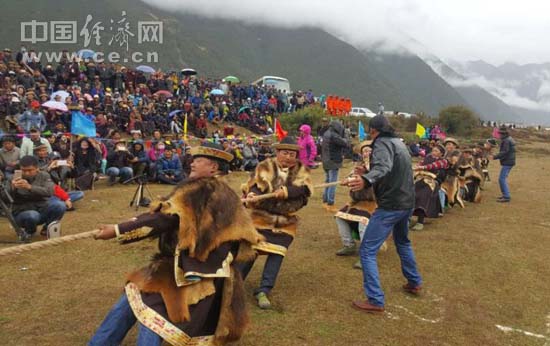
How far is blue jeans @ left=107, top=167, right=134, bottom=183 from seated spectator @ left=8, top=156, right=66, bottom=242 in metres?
5.45

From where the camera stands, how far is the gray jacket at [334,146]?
10188 millimetres

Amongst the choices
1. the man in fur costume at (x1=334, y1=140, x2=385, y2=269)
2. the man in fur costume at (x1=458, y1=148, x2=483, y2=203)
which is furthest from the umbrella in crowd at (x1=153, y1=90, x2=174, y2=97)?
the man in fur costume at (x1=334, y1=140, x2=385, y2=269)

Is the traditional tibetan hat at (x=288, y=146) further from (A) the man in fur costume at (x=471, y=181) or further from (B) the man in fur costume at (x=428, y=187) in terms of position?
(A) the man in fur costume at (x=471, y=181)

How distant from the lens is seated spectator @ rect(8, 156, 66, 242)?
6914 mm

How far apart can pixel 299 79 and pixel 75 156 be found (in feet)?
365

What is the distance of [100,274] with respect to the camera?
5812 mm

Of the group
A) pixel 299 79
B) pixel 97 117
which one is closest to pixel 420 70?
pixel 299 79

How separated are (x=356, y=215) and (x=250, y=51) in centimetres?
12583

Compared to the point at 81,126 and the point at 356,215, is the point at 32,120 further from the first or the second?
the point at 356,215

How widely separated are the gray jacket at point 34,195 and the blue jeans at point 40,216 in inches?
3.8

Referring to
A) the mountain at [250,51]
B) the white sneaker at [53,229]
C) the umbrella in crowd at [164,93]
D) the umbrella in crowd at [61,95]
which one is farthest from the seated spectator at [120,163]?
the mountain at [250,51]

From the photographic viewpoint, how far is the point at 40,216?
709 cm

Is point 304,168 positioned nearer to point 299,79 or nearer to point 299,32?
point 299,79

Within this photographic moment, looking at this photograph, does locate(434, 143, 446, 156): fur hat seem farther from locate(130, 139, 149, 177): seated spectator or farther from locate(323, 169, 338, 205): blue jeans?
locate(130, 139, 149, 177): seated spectator
